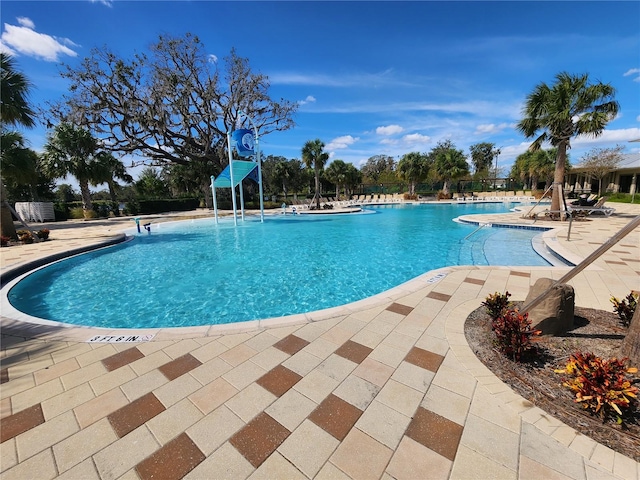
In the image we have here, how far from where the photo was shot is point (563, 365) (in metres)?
2.58

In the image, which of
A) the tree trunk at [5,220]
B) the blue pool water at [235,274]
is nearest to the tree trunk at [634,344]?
the blue pool water at [235,274]

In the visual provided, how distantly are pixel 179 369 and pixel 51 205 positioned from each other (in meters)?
25.6

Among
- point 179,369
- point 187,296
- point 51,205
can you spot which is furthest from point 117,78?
point 179,369

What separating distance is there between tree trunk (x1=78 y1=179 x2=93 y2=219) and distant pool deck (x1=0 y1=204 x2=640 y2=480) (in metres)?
20.9

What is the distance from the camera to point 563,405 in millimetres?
2143

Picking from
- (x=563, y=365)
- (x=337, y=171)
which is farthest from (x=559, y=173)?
(x=337, y=171)

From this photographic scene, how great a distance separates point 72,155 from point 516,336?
26122 millimetres

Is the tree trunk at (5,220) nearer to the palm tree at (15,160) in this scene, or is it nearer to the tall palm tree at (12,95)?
the tall palm tree at (12,95)

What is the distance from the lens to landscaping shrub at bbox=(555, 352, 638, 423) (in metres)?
1.89

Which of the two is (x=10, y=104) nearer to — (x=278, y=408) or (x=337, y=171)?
(x=278, y=408)

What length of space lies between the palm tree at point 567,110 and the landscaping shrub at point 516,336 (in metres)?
14.3

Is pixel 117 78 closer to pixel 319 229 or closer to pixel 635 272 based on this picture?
pixel 319 229

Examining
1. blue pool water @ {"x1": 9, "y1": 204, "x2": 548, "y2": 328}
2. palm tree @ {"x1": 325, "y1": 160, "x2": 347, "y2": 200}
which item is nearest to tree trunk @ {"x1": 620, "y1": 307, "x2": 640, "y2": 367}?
blue pool water @ {"x1": 9, "y1": 204, "x2": 548, "y2": 328}

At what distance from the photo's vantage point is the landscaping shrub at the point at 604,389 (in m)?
1.89
